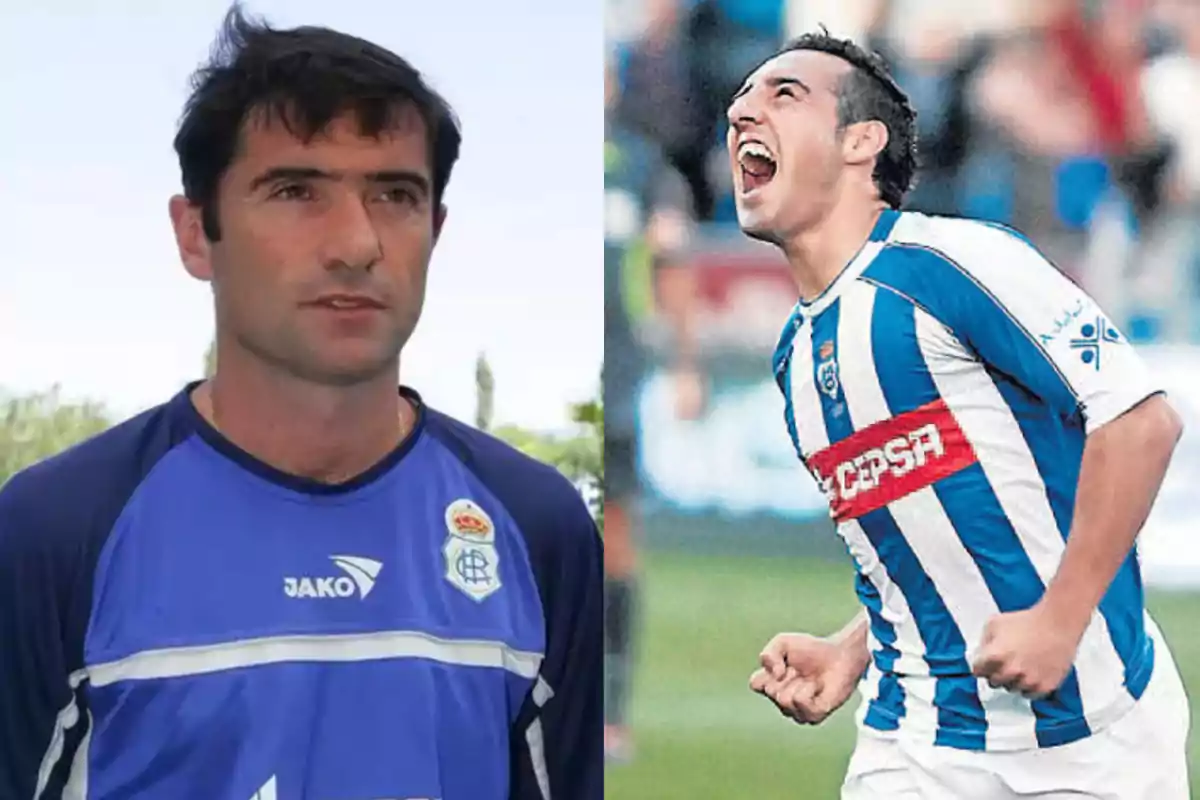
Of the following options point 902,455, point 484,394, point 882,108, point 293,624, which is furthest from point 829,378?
point 293,624

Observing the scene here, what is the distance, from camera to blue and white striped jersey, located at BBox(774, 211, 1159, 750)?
1598 mm

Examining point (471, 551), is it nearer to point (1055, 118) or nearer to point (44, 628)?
point (44, 628)

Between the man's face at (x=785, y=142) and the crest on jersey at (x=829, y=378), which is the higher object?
the man's face at (x=785, y=142)

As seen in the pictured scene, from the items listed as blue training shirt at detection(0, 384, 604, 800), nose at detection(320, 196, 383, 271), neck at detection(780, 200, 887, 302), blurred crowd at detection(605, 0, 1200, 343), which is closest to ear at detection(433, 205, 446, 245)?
nose at detection(320, 196, 383, 271)

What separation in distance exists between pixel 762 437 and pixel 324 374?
1.81 feet

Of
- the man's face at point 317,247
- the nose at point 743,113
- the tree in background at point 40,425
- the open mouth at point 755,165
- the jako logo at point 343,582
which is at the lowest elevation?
the jako logo at point 343,582

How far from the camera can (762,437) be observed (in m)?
1.73

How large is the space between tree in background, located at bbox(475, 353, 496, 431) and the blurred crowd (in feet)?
1.12

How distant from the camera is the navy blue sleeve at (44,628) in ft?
5.17

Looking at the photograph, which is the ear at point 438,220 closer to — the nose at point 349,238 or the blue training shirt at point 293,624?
the nose at point 349,238

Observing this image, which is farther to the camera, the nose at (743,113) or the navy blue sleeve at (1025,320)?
the nose at (743,113)

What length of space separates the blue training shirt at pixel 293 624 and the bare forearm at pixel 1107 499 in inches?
22.6

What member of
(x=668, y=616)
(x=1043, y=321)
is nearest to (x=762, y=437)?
(x=668, y=616)

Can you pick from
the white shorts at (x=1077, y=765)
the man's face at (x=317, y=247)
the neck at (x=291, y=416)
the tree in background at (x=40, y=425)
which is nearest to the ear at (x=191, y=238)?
the man's face at (x=317, y=247)
